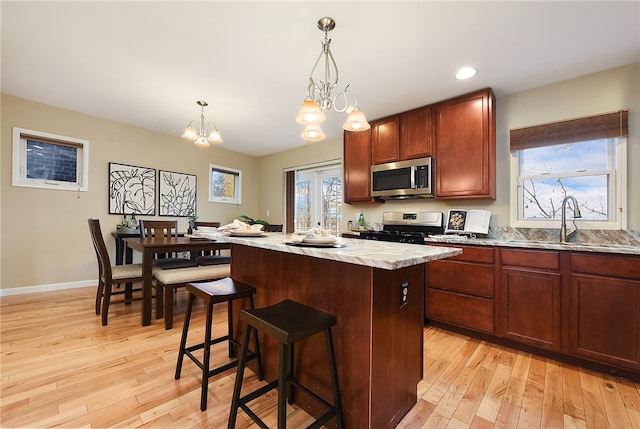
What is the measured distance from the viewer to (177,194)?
4578mm

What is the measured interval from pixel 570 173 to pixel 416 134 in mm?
1490

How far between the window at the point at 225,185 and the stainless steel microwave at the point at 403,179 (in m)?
3.13

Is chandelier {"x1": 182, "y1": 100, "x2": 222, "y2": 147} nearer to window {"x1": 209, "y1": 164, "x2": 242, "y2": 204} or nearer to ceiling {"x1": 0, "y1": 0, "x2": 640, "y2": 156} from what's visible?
ceiling {"x1": 0, "y1": 0, "x2": 640, "y2": 156}

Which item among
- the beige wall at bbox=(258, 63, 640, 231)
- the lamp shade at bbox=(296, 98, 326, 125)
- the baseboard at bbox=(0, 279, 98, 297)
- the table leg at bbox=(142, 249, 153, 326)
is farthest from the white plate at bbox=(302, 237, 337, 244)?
the baseboard at bbox=(0, 279, 98, 297)

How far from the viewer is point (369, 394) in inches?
44.9

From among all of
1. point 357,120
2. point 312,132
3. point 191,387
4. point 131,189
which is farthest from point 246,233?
point 131,189

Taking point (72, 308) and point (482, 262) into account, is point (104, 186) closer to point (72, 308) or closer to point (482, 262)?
point (72, 308)

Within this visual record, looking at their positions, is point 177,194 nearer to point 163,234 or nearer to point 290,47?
point 163,234

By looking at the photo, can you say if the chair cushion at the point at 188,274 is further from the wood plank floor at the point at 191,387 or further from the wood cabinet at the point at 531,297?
the wood cabinet at the point at 531,297

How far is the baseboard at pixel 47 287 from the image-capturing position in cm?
322

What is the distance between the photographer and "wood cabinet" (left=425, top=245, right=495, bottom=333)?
7.61ft

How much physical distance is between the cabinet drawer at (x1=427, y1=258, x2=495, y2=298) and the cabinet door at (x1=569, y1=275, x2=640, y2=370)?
540mm

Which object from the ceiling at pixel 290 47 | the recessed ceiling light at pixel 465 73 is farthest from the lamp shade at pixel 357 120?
the recessed ceiling light at pixel 465 73

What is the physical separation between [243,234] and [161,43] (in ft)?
5.52
